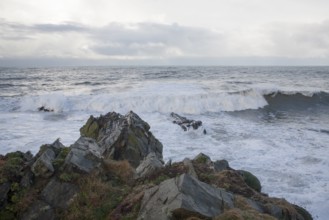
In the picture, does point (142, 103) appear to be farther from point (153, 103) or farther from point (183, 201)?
point (183, 201)

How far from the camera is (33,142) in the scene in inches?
728

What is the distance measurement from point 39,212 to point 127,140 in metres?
5.84

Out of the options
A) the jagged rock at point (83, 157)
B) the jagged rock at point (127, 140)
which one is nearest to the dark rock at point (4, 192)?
the jagged rock at point (83, 157)

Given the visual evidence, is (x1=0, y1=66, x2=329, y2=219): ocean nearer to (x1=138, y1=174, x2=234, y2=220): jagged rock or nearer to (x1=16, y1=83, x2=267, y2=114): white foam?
(x1=16, y1=83, x2=267, y2=114): white foam

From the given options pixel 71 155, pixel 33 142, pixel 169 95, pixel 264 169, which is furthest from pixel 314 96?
pixel 71 155

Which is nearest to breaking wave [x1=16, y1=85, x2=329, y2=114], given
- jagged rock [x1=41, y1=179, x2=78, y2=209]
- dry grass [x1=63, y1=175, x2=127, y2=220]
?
dry grass [x1=63, y1=175, x2=127, y2=220]

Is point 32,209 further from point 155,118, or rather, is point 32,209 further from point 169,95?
point 169,95

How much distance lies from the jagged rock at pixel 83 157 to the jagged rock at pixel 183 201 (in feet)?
7.31

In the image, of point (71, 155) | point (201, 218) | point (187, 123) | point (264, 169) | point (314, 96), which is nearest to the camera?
point (201, 218)

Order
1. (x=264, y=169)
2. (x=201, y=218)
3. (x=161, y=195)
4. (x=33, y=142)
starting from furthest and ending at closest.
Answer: (x=33, y=142) → (x=264, y=169) → (x=161, y=195) → (x=201, y=218)

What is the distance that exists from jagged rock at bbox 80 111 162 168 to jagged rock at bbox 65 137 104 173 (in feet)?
10.4

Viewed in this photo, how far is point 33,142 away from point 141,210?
1351 centimetres

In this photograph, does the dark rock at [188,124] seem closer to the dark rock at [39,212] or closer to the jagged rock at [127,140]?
the jagged rock at [127,140]

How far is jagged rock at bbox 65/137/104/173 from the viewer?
8.62 meters
